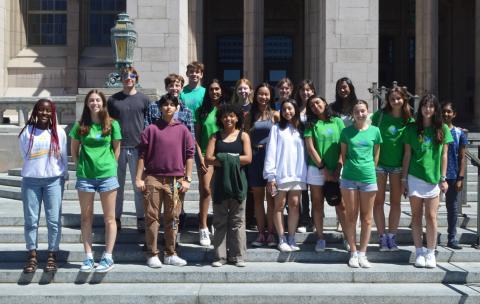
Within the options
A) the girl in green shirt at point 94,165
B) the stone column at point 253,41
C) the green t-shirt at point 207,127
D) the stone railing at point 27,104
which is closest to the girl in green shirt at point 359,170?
the green t-shirt at point 207,127

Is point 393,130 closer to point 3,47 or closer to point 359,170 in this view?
point 359,170

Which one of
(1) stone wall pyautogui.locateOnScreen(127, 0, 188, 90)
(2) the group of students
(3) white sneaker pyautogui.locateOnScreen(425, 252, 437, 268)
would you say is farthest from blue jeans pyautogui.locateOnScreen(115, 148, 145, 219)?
(1) stone wall pyautogui.locateOnScreen(127, 0, 188, 90)

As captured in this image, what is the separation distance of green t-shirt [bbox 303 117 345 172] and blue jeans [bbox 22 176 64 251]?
312 centimetres

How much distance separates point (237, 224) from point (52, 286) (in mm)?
2289

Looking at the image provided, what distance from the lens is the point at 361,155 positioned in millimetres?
7016

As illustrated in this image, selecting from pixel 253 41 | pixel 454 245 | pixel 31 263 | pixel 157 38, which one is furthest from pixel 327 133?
pixel 253 41

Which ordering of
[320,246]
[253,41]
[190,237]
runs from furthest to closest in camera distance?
[253,41]
[190,237]
[320,246]

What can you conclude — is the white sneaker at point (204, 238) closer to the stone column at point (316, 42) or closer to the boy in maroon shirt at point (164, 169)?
the boy in maroon shirt at point (164, 169)

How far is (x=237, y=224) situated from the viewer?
712cm

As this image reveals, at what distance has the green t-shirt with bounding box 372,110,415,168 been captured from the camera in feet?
24.2

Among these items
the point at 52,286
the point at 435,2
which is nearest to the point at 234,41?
the point at 435,2

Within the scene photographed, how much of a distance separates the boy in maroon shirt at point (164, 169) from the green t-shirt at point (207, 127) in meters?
0.53

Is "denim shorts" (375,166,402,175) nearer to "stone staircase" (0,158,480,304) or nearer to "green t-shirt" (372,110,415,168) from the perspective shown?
"green t-shirt" (372,110,415,168)

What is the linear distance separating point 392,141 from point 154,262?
332 cm
